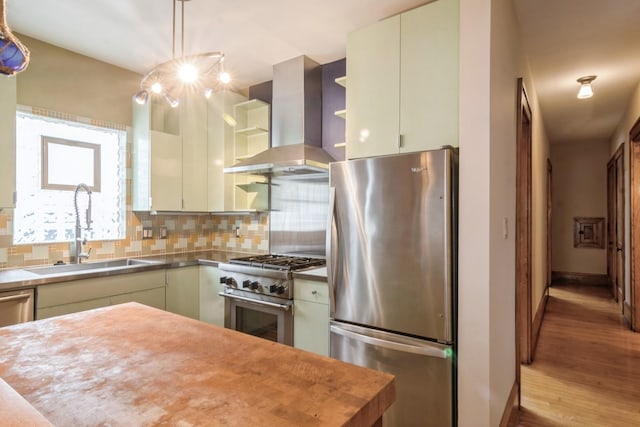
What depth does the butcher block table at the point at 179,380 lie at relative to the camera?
2.38 feet

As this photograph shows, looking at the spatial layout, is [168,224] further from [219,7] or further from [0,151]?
[219,7]

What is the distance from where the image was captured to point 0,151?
2248 millimetres

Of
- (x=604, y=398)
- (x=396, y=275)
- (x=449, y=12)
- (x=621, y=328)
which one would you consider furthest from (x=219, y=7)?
(x=621, y=328)

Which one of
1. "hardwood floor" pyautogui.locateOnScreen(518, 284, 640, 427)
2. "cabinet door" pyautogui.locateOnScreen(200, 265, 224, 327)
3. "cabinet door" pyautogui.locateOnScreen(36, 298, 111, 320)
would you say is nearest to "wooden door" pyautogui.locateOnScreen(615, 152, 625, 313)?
"hardwood floor" pyautogui.locateOnScreen(518, 284, 640, 427)

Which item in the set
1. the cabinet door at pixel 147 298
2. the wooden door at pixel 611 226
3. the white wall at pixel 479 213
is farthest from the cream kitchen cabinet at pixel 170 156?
the wooden door at pixel 611 226

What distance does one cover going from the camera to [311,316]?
2426 mm

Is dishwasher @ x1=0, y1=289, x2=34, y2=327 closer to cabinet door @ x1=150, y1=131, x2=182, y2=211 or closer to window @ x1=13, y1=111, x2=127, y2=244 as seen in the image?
window @ x1=13, y1=111, x2=127, y2=244

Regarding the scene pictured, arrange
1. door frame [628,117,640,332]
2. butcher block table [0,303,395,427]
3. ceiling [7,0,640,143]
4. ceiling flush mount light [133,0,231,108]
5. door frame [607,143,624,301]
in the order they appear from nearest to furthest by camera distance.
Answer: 1. butcher block table [0,303,395,427]
2. ceiling flush mount light [133,0,231,108]
3. ceiling [7,0,640,143]
4. door frame [628,117,640,332]
5. door frame [607,143,624,301]

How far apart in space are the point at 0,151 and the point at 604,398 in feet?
14.8

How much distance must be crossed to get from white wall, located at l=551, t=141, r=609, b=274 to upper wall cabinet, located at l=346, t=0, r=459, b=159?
6.31 metres

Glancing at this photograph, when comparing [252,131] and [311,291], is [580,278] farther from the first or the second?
[252,131]

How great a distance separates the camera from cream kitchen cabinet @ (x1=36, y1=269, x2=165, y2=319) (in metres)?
2.26

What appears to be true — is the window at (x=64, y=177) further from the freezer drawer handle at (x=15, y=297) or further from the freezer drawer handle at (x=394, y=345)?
the freezer drawer handle at (x=394, y=345)

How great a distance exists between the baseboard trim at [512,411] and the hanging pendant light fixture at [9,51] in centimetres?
264
